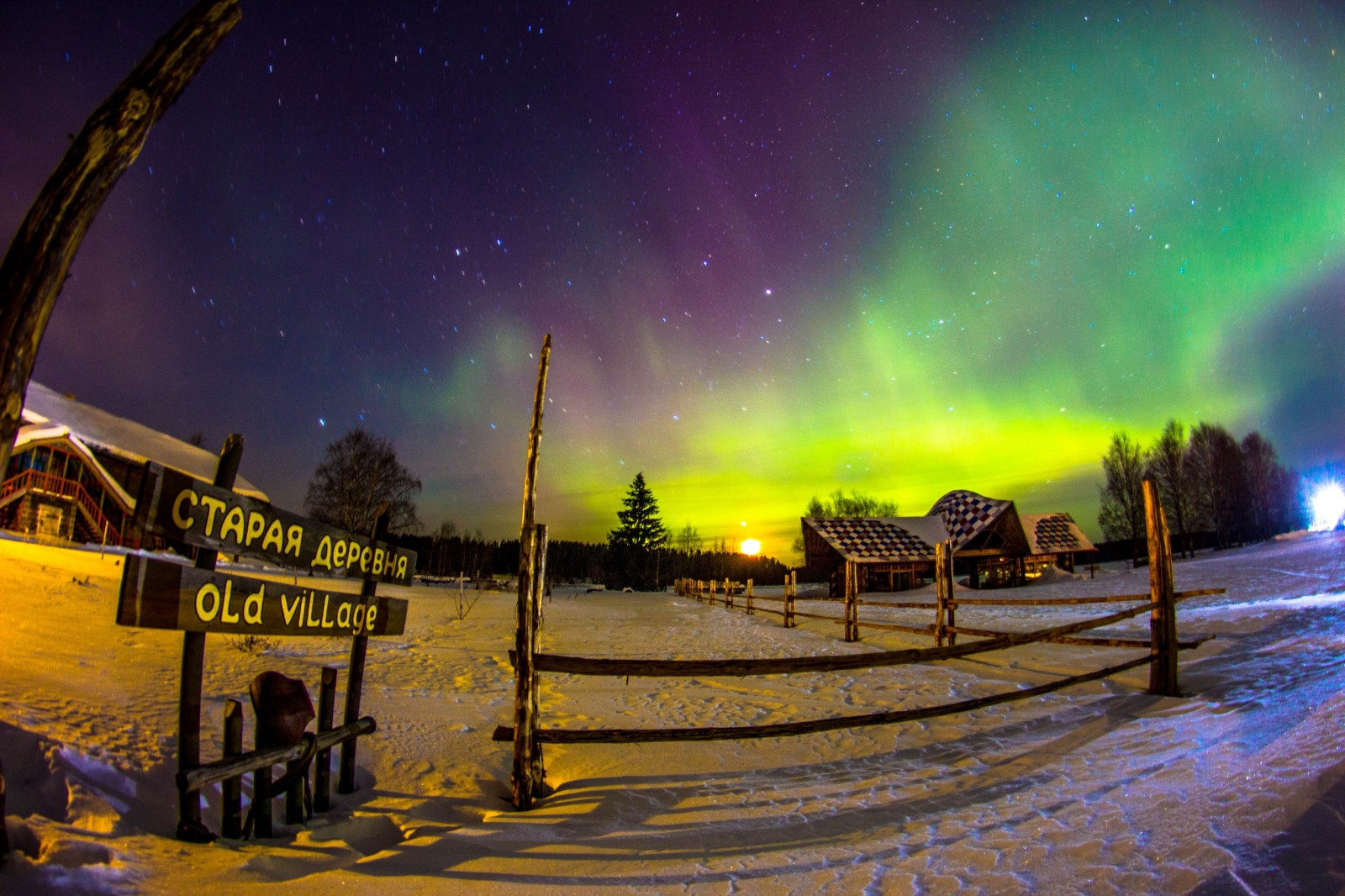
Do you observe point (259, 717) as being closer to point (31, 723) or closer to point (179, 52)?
point (31, 723)

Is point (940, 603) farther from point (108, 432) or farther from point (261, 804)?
point (108, 432)

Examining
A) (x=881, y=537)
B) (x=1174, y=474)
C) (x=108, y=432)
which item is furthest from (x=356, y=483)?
(x=1174, y=474)

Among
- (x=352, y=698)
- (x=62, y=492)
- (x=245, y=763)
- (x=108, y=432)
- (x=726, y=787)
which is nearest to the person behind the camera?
(x=245, y=763)

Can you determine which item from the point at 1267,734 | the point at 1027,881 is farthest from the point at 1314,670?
the point at 1027,881

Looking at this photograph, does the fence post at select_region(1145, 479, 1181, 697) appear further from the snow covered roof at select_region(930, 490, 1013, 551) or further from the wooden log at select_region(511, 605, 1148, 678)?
the snow covered roof at select_region(930, 490, 1013, 551)

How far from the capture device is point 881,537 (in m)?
31.9

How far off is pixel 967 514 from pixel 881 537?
6056 millimetres

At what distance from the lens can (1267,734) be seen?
4.39 meters

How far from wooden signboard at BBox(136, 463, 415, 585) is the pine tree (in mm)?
57122

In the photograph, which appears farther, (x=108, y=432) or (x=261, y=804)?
(x=108, y=432)

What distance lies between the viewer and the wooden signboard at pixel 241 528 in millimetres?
3021

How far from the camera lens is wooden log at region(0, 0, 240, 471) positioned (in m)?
2.17

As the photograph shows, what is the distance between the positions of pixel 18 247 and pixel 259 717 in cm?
289

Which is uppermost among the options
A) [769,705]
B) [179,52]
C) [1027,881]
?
[179,52]
